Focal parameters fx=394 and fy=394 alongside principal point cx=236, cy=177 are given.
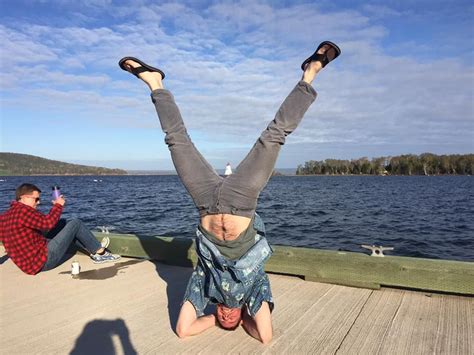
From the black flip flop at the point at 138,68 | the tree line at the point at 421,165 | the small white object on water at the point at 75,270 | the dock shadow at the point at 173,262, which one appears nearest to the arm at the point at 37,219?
the small white object on water at the point at 75,270

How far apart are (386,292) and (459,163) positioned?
165809 mm

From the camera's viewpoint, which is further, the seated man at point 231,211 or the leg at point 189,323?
the leg at point 189,323

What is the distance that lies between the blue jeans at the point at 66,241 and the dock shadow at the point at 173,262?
81 centimetres

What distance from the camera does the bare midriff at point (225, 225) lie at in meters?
3.12

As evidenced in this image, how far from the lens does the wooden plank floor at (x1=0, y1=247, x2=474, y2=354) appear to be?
10.9 ft

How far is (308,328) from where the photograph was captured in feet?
12.0

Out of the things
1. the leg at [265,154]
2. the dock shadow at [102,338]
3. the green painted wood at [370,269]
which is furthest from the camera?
the green painted wood at [370,269]

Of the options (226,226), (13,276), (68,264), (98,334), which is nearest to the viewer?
(226,226)

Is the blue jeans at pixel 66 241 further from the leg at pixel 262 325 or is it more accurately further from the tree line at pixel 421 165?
the tree line at pixel 421 165

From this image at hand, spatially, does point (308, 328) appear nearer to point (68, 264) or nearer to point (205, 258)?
point (205, 258)

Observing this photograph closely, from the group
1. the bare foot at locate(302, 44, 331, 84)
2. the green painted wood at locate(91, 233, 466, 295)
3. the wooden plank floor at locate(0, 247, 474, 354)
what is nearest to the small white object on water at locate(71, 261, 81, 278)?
the wooden plank floor at locate(0, 247, 474, 354)

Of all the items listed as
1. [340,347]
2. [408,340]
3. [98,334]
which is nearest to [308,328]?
[340,347]

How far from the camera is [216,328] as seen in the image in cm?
374

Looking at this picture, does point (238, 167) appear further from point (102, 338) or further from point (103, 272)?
point (103, 272)
